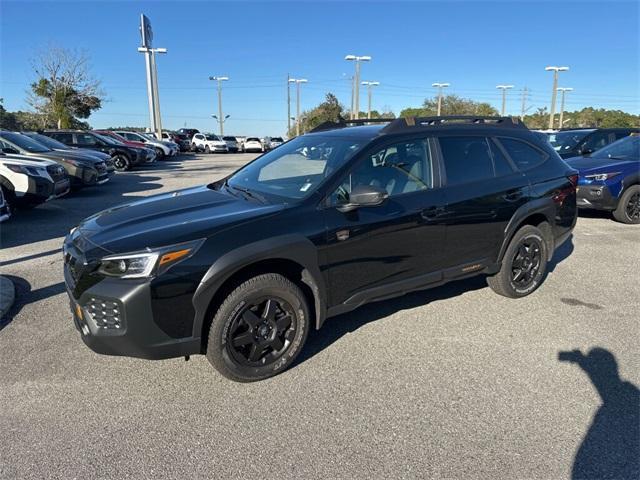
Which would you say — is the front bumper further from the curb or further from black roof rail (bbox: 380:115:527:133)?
the curb

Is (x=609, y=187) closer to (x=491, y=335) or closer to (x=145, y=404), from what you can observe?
(x=491, y=335)

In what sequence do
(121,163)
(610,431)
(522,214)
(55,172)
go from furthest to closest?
1. (121,163)
2. (55,172)
3. (522,214)
4. (610,431)

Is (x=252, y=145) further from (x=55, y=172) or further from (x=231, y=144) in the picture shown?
(x=55, y=172)

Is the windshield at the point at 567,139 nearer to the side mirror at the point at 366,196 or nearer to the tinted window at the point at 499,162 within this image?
the tinted window at the point at 499,162

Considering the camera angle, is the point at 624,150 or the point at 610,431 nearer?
the point at 610,431

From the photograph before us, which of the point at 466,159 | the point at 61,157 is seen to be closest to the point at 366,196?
the point at 466,159

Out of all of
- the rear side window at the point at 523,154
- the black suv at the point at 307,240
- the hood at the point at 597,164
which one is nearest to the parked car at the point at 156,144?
the hood at the point at 597,164

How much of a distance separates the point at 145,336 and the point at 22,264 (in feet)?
13.3

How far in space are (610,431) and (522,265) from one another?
219cm

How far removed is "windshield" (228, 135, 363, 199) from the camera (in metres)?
3.49

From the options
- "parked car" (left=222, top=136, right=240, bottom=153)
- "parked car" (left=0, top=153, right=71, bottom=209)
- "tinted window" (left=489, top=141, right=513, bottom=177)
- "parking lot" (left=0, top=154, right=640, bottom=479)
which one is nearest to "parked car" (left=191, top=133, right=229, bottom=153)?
"parked car" (left=222, top=136, right=240, bottom=153)

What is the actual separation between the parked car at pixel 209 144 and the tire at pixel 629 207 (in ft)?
111

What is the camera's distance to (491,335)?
3.80 metres

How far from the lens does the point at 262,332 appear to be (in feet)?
10.1
